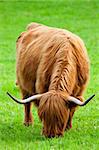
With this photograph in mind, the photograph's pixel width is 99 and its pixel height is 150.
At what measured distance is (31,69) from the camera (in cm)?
1093

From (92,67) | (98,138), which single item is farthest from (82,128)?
(92,67)

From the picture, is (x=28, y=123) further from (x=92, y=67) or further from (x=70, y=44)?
(x=92, y=67)

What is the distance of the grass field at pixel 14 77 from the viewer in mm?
9922

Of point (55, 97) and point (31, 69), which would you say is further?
point (31, 69)

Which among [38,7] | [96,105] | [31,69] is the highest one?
[31,69]

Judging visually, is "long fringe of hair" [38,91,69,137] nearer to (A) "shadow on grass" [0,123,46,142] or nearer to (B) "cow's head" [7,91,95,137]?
(B) "cow's head" [7,91,95,137]

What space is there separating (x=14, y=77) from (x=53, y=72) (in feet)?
23.7

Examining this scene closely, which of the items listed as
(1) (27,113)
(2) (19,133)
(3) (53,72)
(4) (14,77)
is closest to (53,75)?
(3) (53,72)

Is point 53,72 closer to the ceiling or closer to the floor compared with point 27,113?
closer to the ceiling

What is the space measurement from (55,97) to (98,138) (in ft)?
3.79

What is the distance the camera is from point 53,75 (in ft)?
32.9

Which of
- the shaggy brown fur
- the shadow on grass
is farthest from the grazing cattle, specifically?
the shadow on grass

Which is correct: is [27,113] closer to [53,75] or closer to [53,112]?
[53,75]

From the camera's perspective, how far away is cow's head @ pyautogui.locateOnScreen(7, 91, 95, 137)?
378 inches
